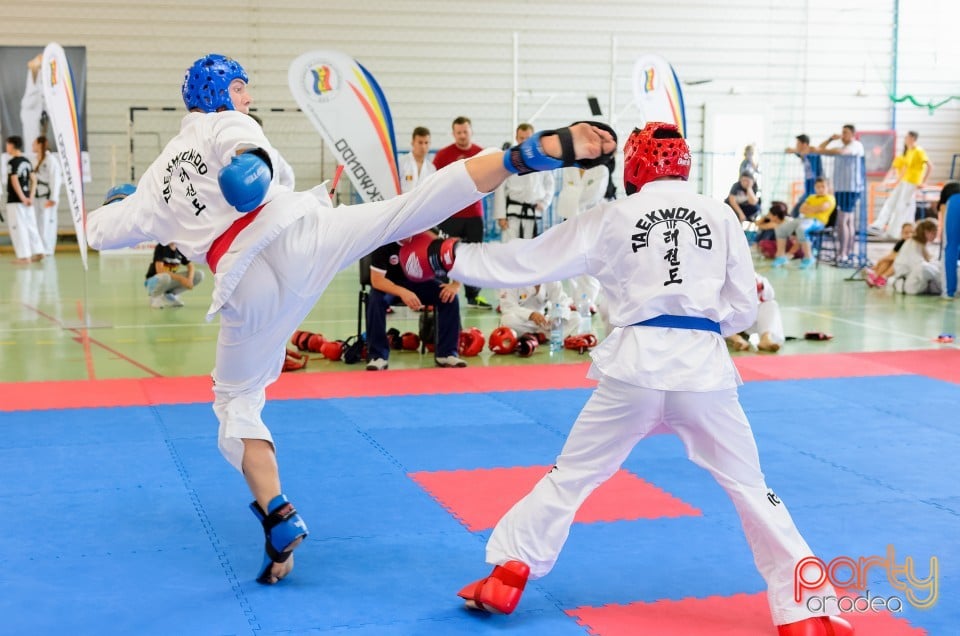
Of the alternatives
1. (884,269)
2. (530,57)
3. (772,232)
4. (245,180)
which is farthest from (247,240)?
(530,57)

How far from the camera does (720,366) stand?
3586 millimetres

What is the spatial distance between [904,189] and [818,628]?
18176mm

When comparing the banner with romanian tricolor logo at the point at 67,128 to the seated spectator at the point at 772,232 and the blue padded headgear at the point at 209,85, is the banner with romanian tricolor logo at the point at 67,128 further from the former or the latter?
the seated spectator at the point at 772,232

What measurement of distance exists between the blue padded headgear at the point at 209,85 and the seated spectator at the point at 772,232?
14.4 m

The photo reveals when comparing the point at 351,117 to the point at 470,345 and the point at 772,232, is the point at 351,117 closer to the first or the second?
the point at 470,345

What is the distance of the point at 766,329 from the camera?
9.48 meters

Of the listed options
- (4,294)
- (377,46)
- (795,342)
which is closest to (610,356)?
(795,342)

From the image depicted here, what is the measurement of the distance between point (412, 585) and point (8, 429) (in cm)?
351

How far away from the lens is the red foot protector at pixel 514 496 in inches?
191

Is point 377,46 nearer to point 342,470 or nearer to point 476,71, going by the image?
point 476,71

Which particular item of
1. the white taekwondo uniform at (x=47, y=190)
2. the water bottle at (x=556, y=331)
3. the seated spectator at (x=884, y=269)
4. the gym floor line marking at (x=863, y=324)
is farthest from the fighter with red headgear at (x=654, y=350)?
the white taekwondo uniform at (x=47, y=190)

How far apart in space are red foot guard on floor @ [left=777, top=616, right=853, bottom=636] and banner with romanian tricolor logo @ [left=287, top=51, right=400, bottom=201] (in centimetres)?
649

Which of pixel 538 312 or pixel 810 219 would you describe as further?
pixel 810 219

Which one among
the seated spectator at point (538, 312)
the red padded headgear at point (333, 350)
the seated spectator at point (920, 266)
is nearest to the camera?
the red padded headgear at point (333, 350)
